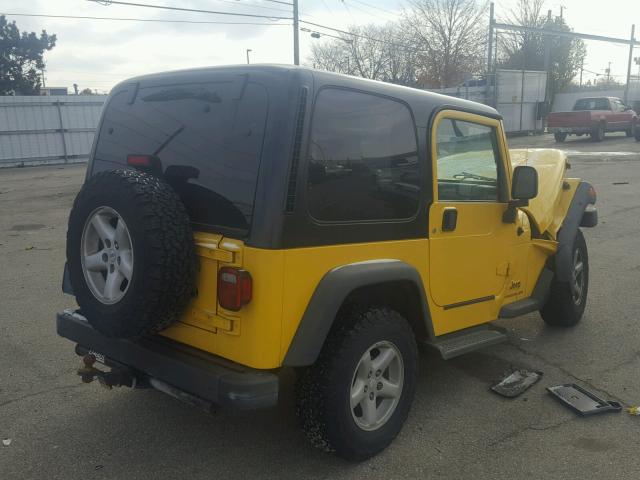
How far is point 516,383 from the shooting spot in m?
3.98

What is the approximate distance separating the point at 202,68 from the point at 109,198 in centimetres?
89

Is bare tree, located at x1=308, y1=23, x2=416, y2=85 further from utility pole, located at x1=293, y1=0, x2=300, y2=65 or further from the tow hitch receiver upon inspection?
the tow hitch receiver

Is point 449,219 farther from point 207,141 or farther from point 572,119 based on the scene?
point 572,119

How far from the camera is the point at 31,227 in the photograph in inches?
394

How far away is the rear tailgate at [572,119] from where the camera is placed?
2448 cm

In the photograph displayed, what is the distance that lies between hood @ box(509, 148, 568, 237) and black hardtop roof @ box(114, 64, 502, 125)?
1.13m

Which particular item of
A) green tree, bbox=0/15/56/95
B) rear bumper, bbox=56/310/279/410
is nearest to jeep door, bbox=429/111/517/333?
rear bumper, bbox=56/310/279/410

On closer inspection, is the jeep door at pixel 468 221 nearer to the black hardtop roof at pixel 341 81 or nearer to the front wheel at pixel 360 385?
the black hardtop roof at pixel 341 81

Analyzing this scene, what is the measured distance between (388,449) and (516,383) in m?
1.28

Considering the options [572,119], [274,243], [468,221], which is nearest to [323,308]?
[274,243]

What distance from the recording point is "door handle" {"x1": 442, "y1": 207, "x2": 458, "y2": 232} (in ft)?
11.2

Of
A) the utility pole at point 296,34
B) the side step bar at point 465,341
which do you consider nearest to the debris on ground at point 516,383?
the side step bar at point 465,341

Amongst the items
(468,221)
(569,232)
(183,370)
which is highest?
(468,221)

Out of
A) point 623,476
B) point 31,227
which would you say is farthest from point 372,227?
point 31,227
